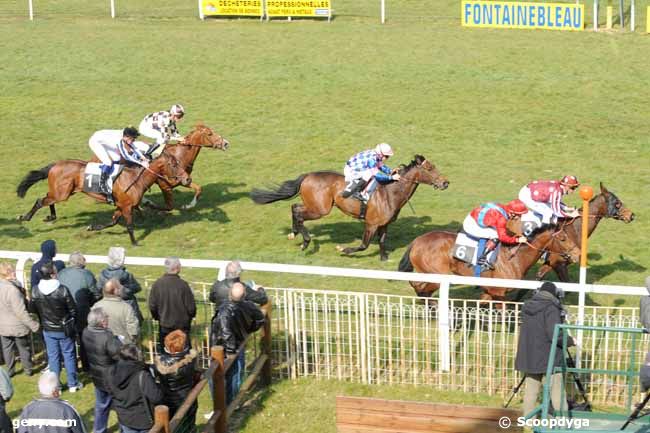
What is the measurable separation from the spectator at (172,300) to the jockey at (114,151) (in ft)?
21.1

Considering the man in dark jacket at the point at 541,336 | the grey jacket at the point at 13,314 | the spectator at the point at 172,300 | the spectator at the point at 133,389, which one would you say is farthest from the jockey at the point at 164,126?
the spectator at the point at 133,389

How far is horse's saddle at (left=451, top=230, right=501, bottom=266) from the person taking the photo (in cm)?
1180

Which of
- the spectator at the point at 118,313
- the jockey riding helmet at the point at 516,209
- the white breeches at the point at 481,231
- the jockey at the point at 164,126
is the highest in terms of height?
the jockey at the point at 164,126

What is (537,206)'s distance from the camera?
511 inches

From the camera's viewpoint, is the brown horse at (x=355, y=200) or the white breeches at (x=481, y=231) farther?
the brown horse at (x=355, y=200)

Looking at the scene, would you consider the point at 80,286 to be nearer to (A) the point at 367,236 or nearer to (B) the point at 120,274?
(B) the point at 120,274

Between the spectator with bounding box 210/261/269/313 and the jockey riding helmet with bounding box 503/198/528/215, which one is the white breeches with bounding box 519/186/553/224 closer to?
the jockey riding helmet with bounding box 503/198/528/215

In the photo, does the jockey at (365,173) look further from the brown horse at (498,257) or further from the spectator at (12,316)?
the spectator at (12,316)

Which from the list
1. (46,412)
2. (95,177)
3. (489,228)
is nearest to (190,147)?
(95,177)

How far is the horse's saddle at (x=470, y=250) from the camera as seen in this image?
11797 mm

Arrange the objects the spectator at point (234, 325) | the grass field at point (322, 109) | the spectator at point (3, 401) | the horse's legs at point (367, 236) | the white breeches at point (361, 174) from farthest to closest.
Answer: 1. the grass field at point (322, 109)
2. the horse's legs at point (367, 236)
3. the white breeches at point (361, 174)
4. the spectator at point (234, 325)
5. the spectator at point (3, 401)

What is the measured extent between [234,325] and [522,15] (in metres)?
22.3

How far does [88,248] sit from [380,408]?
831cm

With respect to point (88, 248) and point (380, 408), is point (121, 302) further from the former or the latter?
point (88, 248)
